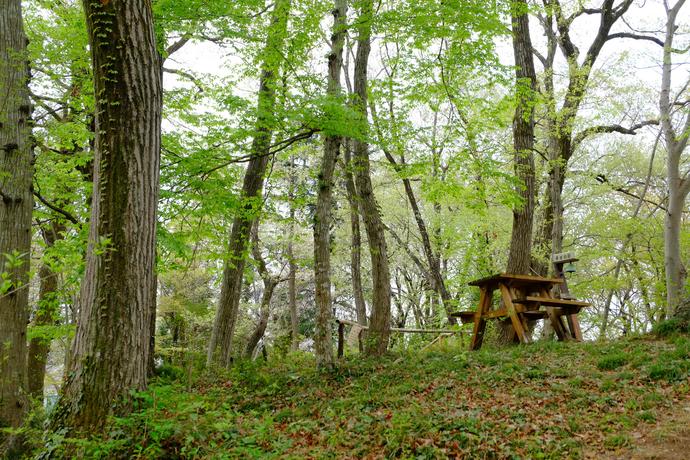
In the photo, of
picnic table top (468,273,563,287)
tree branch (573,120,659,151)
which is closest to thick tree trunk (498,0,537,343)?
picnic table top (468,273,563,287)

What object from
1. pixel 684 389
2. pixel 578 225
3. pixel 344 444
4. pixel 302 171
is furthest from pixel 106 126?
pixel 578 225

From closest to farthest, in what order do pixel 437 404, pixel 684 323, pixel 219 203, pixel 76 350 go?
pixel 76 350 < pixel 437 404 < pixel 684 323 < pixel 219 203

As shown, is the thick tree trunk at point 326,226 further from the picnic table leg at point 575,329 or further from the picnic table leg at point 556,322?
the picnic table leg at point 575,329

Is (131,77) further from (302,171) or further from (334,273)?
(334,273)

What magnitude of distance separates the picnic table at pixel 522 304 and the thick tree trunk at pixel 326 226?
107 inches

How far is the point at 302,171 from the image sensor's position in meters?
18.9

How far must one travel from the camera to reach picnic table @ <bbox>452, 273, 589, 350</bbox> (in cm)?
839

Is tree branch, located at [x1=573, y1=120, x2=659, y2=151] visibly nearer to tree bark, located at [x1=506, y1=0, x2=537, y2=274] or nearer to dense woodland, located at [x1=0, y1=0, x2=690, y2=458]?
dense woodland, located at [x1=0, y1=0, x2=690, y2=458]

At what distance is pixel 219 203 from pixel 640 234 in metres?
15.9

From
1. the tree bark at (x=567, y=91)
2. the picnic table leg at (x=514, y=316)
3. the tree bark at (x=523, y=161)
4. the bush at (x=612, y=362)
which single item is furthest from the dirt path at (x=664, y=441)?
the tree bark at (x=567, y=91)

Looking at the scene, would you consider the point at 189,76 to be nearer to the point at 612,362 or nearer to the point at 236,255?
the point at 236,255

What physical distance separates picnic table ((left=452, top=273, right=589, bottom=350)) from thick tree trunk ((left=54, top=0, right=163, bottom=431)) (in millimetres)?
5799

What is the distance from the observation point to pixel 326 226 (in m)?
8.09

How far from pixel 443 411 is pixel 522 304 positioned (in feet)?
12.7
